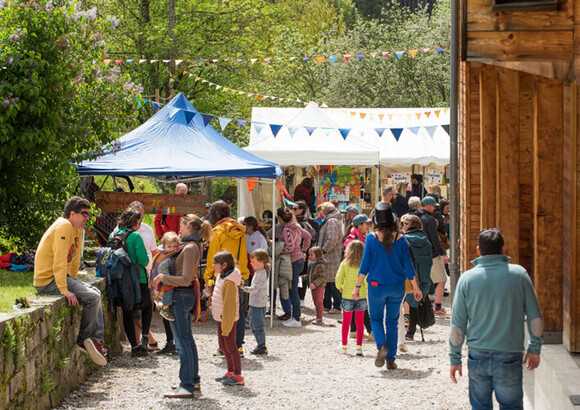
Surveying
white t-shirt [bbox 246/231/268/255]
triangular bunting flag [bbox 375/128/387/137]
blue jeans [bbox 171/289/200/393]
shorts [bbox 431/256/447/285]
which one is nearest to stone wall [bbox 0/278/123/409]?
blue jeans [bbox 171/289/200/393]

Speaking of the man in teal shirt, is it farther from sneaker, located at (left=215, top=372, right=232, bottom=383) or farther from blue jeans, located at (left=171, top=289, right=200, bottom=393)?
sneaker, located at (left=215, top=372, right=232, bottom=383)

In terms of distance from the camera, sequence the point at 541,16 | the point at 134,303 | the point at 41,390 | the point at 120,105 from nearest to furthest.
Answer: the point at 541,16
the point at 41,390
the point at 134,303
the point at 120,105

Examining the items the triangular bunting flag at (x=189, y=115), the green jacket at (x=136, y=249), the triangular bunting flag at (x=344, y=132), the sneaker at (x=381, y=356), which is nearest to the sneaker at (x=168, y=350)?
the green jacket at (x=136, y=249)

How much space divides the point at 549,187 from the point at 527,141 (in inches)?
52.0

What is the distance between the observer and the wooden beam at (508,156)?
7.45m

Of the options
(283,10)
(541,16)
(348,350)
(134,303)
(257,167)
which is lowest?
(348,350)

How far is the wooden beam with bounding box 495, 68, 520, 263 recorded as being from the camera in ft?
24.5

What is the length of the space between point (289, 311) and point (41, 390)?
5776 mm

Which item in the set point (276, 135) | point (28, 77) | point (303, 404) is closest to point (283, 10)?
point (276, 135)

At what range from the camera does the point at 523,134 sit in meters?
7.56

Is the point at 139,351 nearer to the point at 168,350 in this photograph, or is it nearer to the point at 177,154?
the point at 168,350

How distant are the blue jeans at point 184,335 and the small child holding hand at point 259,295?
5.65ft

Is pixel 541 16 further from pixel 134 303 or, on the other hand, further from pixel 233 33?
pixel 233 33

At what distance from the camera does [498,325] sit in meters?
5.05
